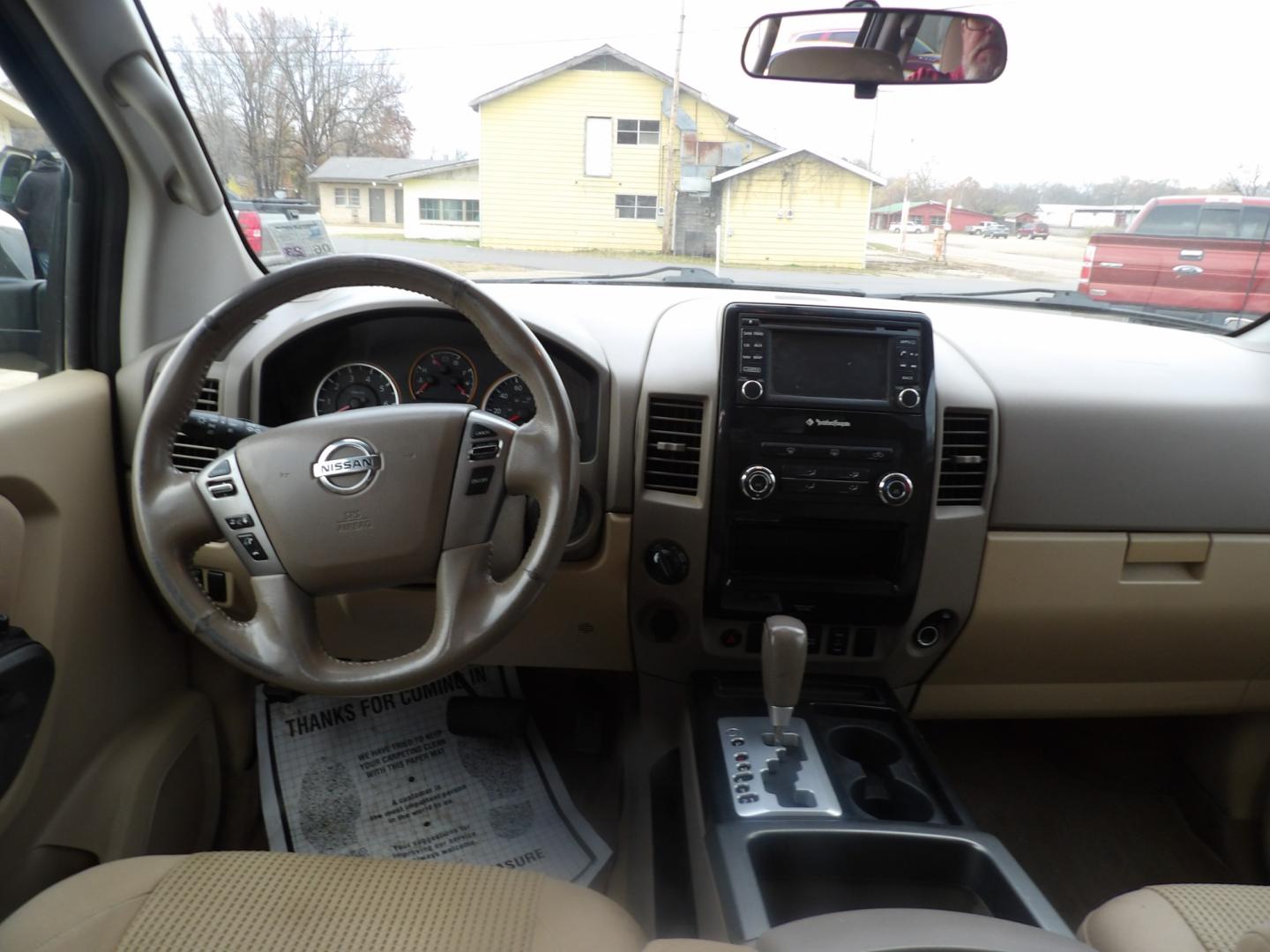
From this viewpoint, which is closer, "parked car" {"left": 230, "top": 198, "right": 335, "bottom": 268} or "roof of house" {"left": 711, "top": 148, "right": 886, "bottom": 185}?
"roof of house" {"left": 711, "top": 148, "right": 886, "bottom": 185}

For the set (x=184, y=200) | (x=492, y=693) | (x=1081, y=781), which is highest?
(x=184, y=200)

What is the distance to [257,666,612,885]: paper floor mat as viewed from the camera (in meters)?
2.26

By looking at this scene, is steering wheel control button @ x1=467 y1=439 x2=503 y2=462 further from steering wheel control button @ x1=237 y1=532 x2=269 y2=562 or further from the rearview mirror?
the rearview mirror

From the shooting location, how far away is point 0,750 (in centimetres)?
155

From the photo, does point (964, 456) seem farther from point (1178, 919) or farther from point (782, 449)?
point (1178, 919)

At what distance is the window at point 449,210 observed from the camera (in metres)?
2.12

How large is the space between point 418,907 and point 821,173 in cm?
166

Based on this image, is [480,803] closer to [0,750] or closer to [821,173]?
[0,750]

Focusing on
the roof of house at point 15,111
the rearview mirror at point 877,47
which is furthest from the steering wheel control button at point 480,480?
the roof of house at point 15,111

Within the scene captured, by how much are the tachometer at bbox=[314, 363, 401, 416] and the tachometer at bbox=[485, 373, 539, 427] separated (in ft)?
0.69

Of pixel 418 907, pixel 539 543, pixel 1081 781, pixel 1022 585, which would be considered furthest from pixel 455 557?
pixel 1081 781

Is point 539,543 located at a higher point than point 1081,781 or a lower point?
higher

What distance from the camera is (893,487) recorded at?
1908mm

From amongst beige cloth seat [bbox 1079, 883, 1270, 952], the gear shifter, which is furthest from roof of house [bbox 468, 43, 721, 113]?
beige cloth seat [bbox 1079, 883, 1270, 952]
